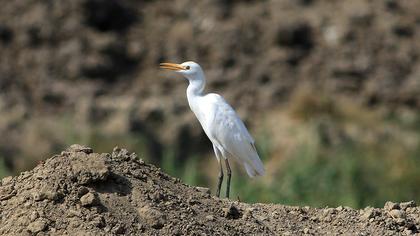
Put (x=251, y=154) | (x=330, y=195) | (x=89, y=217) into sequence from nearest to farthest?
(x=89, y=217), (x=251, y=154), (x=330, y=195)

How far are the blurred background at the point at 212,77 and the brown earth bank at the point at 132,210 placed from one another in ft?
26.6

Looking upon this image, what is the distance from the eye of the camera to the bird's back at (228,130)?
31.6 ft

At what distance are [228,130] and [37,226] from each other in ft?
9.83

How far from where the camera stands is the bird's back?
962 cm

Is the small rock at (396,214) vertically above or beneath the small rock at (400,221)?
above

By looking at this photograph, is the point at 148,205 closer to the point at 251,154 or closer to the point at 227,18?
the point at 251,154

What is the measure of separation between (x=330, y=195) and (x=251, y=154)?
14.5 feet

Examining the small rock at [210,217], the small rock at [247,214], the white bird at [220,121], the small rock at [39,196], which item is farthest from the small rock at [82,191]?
the white bird at [220,121]

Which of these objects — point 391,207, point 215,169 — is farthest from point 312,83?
Result: point 391,207

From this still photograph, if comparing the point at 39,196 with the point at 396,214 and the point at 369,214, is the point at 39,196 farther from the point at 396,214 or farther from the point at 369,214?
the point at 396,214

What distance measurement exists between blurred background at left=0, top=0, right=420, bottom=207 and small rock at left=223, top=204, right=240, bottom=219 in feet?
27.8

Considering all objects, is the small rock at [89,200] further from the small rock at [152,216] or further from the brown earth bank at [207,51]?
the brown earth bank at [207,51]

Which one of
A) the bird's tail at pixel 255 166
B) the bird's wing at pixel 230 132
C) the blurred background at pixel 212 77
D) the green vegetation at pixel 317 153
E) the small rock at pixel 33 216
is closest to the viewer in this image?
the small rock at pixel 33 216

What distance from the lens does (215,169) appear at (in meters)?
17.4
